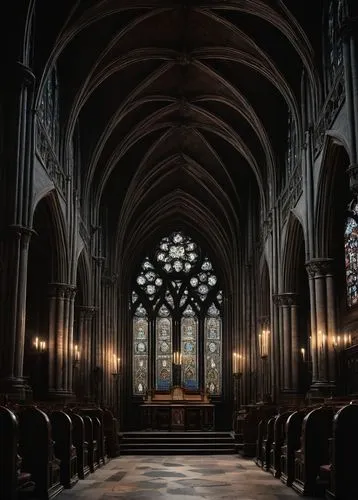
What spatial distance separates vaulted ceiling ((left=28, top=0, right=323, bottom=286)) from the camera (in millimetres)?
22328

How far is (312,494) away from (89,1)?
16.3 m

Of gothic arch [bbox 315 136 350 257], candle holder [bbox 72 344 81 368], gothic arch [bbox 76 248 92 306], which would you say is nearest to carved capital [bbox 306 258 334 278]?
gothic arch [bbox 315 136 350 257]

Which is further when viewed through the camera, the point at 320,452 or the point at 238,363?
the point at 238,363

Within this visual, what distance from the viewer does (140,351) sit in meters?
46.2

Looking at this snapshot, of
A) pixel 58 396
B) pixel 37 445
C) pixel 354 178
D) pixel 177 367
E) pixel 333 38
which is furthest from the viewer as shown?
pixel 177 367

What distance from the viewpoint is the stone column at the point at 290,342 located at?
2567 cm

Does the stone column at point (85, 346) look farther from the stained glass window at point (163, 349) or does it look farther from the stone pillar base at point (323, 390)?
the stained glass window at point (163, 349)

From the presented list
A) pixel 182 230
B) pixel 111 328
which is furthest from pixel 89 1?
pixel 182 230

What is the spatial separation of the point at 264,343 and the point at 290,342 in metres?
5.36

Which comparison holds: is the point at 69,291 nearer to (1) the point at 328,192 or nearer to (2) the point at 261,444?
(2) the point at 261,444

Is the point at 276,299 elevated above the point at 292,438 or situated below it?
above

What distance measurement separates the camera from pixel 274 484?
577 inches

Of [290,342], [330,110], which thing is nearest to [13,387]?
[330,110]

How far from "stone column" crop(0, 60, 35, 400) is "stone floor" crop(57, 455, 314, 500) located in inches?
125
